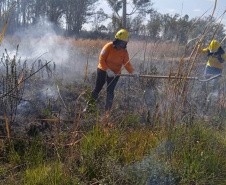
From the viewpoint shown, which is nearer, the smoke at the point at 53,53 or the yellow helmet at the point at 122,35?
the yellow helmet at the point at 122,35

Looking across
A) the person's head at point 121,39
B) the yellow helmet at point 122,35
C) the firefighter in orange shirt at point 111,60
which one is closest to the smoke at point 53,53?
the firefighter in orange shirt at point 111,60

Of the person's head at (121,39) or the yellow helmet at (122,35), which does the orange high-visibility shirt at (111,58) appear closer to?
the person's head at (121,39)

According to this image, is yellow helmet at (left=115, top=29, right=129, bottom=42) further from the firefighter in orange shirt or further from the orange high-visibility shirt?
the orange high-visibility shirt

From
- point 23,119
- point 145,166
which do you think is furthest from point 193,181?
point 23,119

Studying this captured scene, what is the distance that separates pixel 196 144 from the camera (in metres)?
2.90

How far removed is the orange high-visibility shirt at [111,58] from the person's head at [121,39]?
9 centimetres

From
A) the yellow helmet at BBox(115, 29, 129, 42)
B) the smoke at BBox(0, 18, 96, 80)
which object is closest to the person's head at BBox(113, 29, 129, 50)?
the yellow helmet at BBox(115, 29, 129, 42)

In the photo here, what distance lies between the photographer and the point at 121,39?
484 centimetres

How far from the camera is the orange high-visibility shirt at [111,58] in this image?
4977mm

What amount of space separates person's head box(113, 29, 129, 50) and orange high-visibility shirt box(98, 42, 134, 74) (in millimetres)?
92

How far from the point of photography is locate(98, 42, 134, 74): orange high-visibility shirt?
16.3 ft

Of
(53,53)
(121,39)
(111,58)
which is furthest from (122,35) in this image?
(53,53)

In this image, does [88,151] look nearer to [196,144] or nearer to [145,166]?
[145,166]

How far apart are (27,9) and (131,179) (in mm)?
33426
